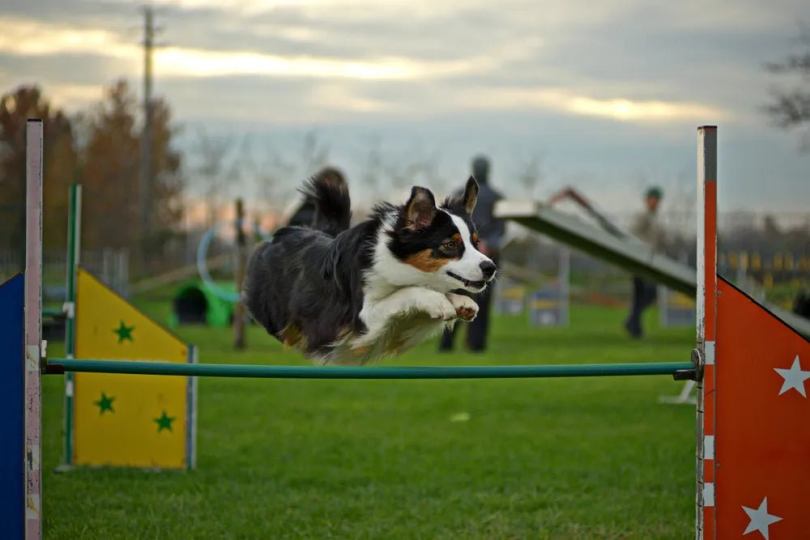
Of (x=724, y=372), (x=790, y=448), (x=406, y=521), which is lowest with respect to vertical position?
(x=406, y=521)

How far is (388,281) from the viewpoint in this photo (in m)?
4.19

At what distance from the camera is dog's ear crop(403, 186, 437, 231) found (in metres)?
4.03

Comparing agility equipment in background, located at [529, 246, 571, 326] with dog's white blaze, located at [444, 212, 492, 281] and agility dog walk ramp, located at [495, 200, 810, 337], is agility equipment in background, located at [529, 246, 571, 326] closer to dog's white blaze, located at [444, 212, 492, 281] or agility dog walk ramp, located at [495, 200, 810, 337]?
agility dog walk ramp, located at [495, 200, 810, 337]

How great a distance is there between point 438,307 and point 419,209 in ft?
1.19

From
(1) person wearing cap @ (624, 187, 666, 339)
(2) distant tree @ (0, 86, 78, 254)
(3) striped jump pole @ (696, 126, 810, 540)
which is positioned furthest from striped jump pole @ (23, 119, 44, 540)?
(2) distant tree @ (0, 86, 78, 254)

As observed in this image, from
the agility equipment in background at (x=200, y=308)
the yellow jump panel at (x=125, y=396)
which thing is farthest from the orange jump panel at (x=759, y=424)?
the agility equipment in background at (x=200, y=308)

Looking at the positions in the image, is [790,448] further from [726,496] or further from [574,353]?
[574,353]

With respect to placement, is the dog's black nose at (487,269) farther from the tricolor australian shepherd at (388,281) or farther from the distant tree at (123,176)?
the distant tree at (123,176)

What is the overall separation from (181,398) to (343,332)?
8.92 feet

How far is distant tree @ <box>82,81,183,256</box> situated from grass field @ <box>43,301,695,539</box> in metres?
24.5

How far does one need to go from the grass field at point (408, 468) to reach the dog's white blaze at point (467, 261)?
6.13 feet

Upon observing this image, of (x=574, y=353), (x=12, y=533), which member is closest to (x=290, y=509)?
(x=12, y=533)

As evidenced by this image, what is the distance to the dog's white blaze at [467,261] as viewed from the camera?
3945 millimetres

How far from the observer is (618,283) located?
30.1m
